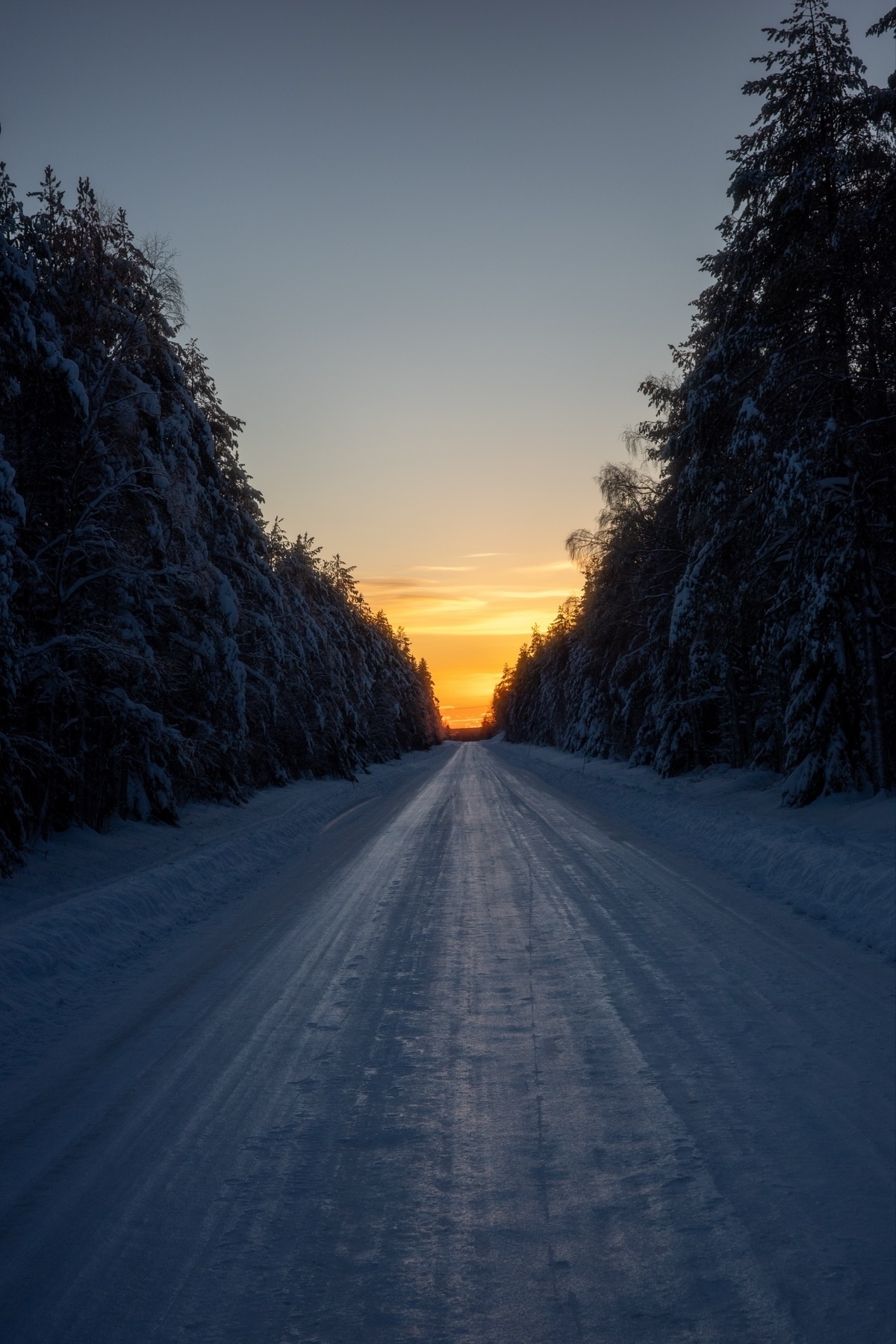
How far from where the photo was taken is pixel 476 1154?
4.07m

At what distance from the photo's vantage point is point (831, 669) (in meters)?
15.6

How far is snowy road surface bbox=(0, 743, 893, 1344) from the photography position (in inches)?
118

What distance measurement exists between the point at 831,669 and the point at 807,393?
191 inches

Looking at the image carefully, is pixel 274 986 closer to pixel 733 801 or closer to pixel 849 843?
pixel 849 843

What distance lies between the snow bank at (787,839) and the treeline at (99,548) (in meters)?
8.91

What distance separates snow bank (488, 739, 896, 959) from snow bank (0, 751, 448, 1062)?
6.36 meters

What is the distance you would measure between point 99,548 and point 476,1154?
13399 millimetres

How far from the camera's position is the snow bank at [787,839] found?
8.63m

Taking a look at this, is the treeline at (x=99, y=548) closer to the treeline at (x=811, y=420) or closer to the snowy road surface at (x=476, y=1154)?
the snowy road surface at (x=476, y=1154)

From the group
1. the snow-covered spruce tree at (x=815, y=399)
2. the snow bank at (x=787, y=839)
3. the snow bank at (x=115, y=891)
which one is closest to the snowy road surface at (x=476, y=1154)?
the snow bank at (x=787, y=839)

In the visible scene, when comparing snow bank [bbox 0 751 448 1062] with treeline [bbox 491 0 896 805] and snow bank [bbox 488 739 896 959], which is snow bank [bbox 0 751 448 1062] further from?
treeline [bbox 491 0 896 805]

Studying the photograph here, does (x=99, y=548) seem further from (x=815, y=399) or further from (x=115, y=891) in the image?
(x=815, y=399)

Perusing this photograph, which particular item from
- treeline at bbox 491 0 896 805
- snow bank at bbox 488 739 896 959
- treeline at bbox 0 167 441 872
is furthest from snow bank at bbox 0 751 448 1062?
treeline at bbox 491 0 896 805

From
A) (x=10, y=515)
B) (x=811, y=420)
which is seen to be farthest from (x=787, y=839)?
(x=10, y=515)
